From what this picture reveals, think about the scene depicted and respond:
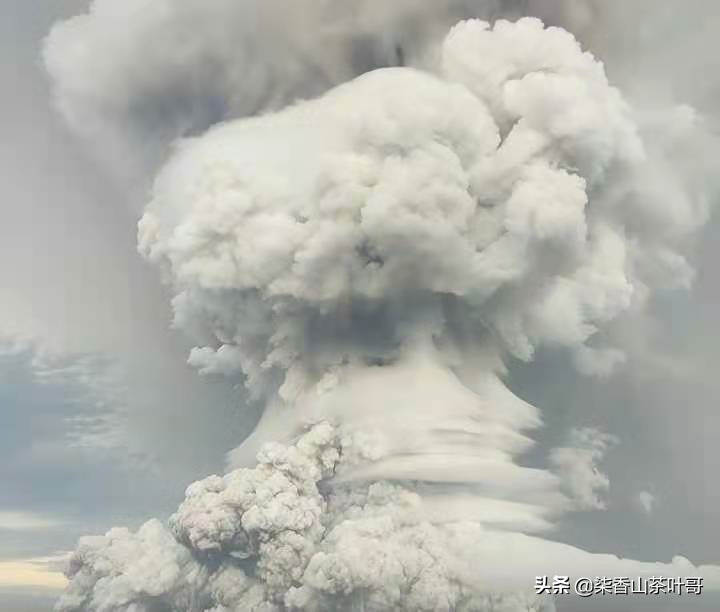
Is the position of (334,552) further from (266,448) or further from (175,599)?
(175,599)

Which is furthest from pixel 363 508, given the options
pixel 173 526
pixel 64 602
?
pixel 64 602

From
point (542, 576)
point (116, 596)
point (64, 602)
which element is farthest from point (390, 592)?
point (64, 602)

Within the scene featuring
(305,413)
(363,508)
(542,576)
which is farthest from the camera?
(305,413)

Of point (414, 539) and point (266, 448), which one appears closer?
point (414, 539)

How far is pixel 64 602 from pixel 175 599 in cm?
425

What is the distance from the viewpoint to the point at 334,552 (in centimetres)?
2473

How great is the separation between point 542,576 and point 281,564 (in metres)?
6.63

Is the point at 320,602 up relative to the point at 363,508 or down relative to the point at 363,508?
down

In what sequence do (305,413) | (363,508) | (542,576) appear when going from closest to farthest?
1. (542,576)
2. (363,508)
3. (305,413)

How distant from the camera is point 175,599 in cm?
2800

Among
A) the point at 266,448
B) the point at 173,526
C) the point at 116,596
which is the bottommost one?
the point at 116,596

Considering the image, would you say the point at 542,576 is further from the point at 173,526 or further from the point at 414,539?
the point at 173,526

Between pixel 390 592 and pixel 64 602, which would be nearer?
pixel 390 592

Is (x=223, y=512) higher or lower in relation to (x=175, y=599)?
higher
